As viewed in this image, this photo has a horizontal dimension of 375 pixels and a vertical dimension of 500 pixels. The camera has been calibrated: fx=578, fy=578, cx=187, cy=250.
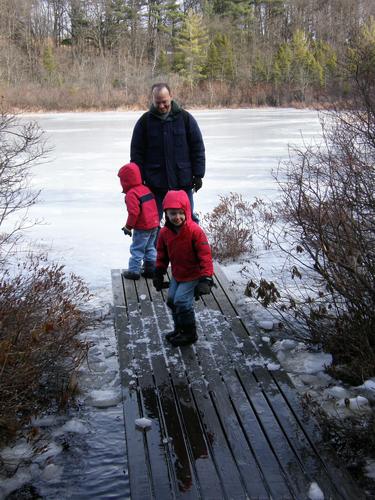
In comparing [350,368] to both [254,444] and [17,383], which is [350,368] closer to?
[254,444]

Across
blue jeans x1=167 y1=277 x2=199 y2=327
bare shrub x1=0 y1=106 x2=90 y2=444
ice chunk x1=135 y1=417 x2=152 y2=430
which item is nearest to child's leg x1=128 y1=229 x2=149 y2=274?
bare shrub x1=0 y1=106 x2=90 y2=444

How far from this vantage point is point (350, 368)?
3.79m

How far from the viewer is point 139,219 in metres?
5.43

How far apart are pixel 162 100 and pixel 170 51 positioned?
61.0 meters

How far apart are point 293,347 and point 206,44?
56475 mm

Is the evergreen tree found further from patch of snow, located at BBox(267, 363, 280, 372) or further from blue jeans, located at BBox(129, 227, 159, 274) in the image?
patch of snow, located at BBox(267, 363, 280, 372)

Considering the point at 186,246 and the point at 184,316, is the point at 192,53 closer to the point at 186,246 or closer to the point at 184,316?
the point at 186,246

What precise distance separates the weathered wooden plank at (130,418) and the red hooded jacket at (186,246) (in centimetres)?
62

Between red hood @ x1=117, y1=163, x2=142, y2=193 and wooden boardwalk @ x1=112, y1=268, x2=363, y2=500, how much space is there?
1448 mm

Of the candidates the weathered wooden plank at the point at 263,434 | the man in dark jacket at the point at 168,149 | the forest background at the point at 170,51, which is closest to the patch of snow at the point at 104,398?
the weathered wooden plank at the point at 263,434

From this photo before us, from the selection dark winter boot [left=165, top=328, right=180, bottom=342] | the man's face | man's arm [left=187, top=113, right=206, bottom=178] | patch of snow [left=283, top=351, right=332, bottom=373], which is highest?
the man's face

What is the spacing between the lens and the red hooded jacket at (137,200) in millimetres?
5312

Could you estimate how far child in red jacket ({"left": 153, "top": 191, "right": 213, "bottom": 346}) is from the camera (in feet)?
13.2

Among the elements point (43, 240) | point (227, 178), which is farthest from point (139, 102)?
point (43, 240)
